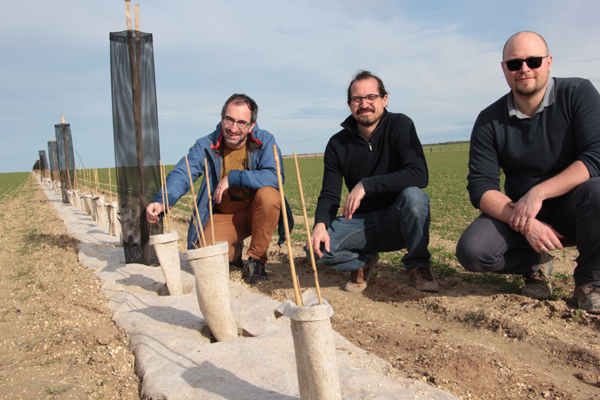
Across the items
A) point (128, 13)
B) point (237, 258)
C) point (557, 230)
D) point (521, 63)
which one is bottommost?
point (237, 258)

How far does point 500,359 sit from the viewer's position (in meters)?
2.16

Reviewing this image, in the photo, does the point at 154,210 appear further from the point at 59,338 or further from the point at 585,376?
the point at 585,376

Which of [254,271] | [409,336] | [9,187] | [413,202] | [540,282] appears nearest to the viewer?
[409,336]

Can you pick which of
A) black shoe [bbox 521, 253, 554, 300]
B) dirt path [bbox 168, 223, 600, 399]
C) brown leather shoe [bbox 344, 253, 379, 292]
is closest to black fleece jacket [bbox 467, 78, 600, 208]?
black shoe [bbox 521, 253, 554, 300]

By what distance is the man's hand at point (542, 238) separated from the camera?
253 centimetres

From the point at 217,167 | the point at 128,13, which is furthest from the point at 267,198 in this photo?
the point at 128,13

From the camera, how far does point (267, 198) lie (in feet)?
12.6

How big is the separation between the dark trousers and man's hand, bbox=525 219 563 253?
0.69 ft

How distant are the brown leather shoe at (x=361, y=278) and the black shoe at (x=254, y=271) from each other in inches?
Result: 33.1

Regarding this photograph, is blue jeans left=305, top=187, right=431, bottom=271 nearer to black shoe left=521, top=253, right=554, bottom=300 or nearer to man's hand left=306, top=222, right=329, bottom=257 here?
man's hand left=306, top=222, right=329, bottom=257

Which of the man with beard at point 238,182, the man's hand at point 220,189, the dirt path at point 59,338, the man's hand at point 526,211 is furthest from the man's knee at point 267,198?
the man's hand at point 526,211

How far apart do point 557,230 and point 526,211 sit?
1.58ft

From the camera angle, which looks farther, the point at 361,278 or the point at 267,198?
the point at 267,198

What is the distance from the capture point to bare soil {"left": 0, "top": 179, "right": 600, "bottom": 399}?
2.02m
